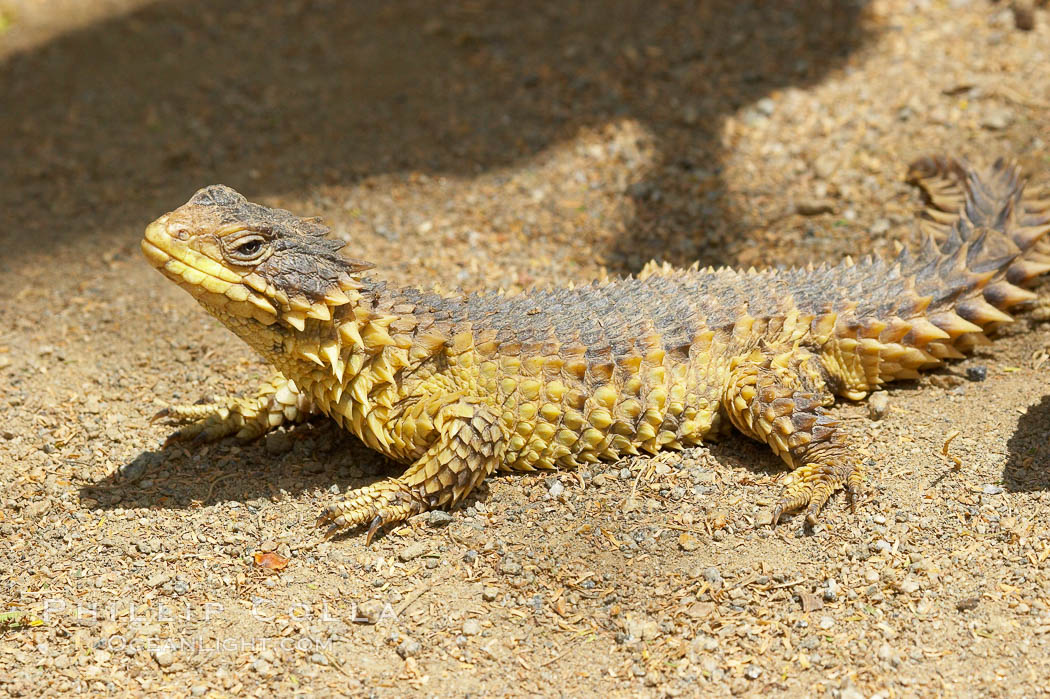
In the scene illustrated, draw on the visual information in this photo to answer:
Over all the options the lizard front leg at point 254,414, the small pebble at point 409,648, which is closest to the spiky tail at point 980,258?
the small pebble at point 409,648

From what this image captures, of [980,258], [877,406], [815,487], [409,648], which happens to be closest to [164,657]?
[409,648]

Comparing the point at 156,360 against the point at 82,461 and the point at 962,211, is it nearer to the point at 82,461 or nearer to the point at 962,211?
the point at 82,461

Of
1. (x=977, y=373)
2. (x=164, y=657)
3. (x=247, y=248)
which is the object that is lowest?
(x=164, y=657)

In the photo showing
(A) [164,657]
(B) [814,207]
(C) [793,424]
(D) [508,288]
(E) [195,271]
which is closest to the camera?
(A) [164,657]

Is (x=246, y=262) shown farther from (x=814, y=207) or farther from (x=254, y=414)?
(x=814, y=207)

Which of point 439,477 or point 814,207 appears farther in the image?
point 814,207

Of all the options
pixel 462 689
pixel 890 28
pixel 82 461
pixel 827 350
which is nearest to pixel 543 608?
pixel 462 689

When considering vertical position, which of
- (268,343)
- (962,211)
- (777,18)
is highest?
(777,18)

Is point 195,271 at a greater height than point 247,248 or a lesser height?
lesser
